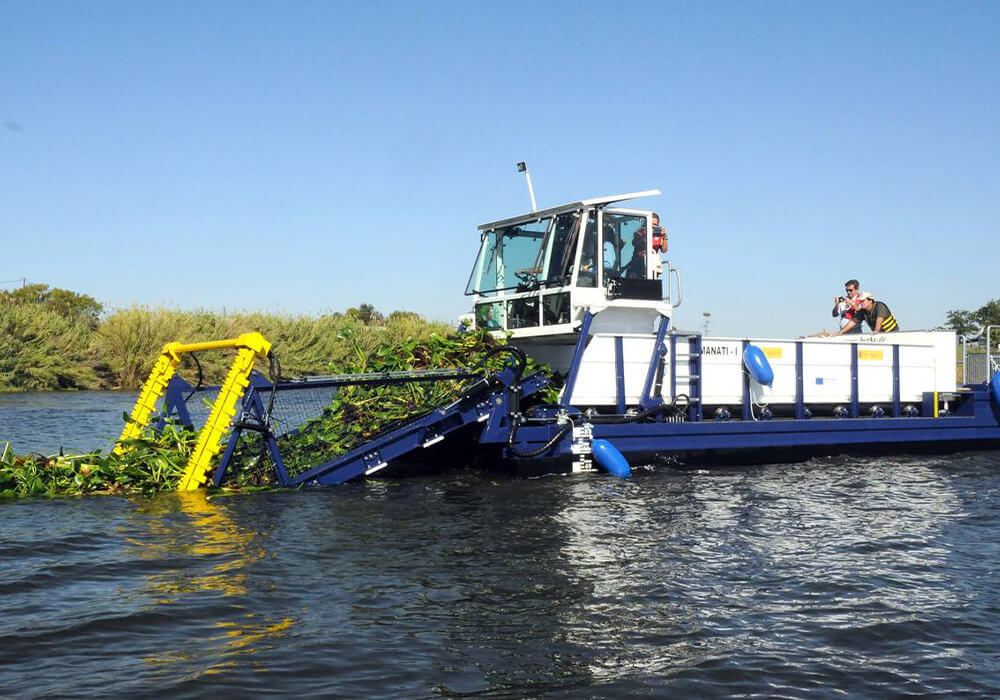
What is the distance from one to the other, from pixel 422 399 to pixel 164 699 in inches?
301

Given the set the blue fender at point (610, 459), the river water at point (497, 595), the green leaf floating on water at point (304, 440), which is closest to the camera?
the river water at point (497, 595)

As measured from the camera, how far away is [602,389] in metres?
13.5

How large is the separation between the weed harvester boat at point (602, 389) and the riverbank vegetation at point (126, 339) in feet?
53.5

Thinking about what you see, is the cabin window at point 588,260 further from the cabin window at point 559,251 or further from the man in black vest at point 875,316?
the man in black vest at point 875,316

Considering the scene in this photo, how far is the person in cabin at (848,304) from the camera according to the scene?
17.5 meters

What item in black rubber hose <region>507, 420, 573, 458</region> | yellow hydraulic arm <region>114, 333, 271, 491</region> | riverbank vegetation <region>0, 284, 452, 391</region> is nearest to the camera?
yellow hydraulic arm <region>114, 333, 271, 491</region>

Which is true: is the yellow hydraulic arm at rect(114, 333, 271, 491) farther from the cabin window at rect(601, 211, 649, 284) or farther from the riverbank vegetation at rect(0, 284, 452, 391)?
the riverbank vegetation at rect(0, 284, 452, 391)

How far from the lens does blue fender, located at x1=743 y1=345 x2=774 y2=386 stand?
47.4 feet

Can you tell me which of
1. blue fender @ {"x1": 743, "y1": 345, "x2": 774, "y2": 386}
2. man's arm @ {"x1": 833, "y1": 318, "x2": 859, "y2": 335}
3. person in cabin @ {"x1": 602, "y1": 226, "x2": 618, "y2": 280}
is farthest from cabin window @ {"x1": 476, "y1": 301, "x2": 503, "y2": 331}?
man's arm @ {"x1": 833, "y1": 318, "x2": 859, "y2": 335}

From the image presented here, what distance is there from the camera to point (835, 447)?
50.5 ft

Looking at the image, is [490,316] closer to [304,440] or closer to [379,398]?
[379,398]

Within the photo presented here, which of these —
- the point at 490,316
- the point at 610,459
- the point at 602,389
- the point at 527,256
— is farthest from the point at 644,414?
the point at 527,256

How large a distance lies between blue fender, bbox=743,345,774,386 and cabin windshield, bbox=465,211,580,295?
10.9 ft

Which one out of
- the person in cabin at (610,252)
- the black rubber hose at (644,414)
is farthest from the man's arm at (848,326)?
the person in cabin at (610,252)
